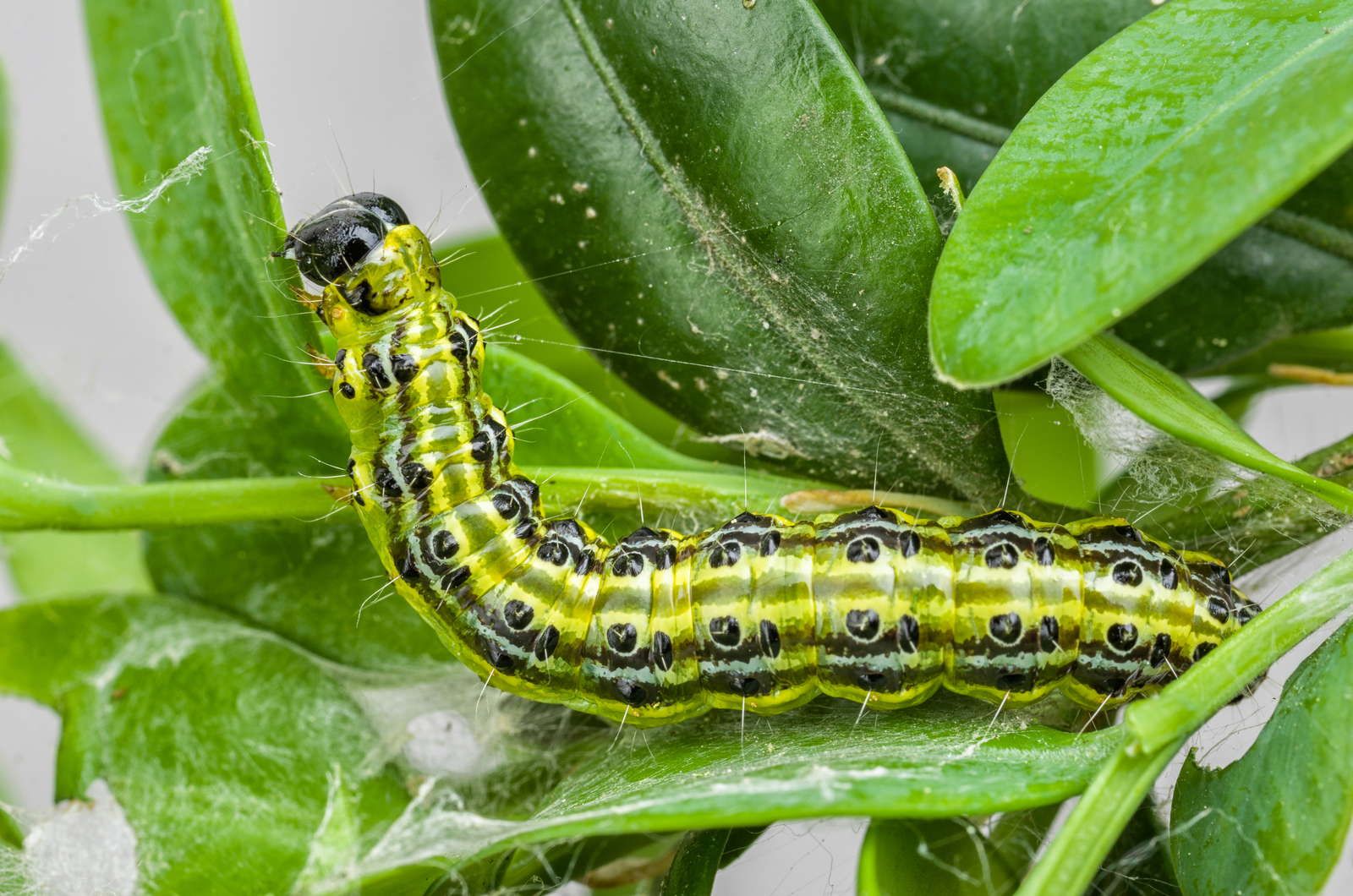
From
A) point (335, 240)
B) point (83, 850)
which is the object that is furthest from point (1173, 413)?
point (83, 850)

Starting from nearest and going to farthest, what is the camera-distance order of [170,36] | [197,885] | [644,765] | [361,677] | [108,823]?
[644,765] < [170,36] < [197,885] < [108,823] < [361,677]

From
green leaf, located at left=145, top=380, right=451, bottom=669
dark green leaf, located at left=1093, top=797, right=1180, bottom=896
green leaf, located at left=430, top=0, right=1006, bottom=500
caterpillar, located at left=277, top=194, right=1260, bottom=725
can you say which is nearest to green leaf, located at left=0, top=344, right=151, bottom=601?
green leaf, located at left=145, top=380, right=451, bottom=669

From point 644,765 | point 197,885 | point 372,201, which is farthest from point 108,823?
point 372,201

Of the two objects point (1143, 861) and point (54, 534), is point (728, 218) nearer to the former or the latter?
point (1143, 861)

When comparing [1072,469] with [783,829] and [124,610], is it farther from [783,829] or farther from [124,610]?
[124,610]

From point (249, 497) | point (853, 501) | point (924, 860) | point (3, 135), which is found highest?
point (3, 135)

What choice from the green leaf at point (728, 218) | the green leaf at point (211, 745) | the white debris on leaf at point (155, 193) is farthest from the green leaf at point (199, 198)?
the green leaf at point (211, 745)
